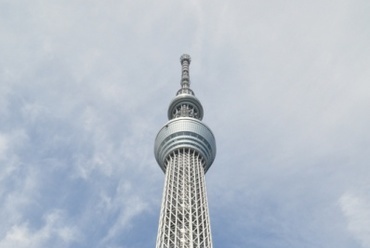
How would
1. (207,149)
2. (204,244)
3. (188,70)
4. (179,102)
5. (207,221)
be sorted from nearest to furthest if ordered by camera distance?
(204,244) → (207,221) → (207,149) → (179,102) → (188,70)

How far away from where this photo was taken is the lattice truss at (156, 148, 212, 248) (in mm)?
79062

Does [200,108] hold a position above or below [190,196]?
above

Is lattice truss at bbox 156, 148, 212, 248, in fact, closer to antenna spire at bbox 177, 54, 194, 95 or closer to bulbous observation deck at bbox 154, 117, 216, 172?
bulbous observation deck at bbox 154, 117, 216, 172

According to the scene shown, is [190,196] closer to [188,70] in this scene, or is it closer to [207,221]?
[207,221]

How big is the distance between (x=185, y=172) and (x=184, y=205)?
22.9 feet

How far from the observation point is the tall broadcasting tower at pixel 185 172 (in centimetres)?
8012

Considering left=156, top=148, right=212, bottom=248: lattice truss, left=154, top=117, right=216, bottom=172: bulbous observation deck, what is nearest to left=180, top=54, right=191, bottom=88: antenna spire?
left=154, top=117, right=216, bottom=172: bulbous observation deck

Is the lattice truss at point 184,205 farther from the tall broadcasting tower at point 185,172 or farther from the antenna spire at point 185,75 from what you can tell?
the antenna spire at point 185,75

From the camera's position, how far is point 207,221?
83.9m

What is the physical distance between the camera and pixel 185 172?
3583 inches

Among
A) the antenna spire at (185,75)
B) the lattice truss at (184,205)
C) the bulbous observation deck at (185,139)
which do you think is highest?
the antenna spire at (185,75)

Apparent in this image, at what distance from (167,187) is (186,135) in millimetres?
10667

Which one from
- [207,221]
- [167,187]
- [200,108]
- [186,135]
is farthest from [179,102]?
[207,221]

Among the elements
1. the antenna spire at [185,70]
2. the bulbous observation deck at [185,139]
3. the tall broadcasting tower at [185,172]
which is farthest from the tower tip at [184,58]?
the bulbous observation deck at [185,139]
